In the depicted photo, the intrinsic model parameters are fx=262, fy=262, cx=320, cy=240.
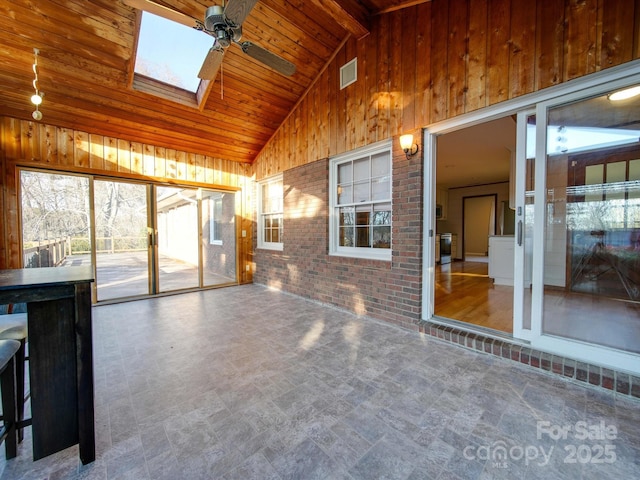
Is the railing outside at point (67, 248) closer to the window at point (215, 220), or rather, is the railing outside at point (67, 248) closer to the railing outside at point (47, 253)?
the railing outside at point (47, 253)

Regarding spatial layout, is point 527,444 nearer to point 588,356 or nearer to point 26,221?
point 588,356

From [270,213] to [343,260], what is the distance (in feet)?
7.94

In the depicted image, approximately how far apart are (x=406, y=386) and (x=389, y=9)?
4133 millimetres

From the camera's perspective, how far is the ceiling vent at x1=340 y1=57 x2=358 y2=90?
3.68 metres

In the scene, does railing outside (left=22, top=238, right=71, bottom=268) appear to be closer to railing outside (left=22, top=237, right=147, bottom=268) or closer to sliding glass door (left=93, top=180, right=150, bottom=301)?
railing outside (left=22, top=237, right=147, bottom=268)

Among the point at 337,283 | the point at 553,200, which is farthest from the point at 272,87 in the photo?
the point at 553,200

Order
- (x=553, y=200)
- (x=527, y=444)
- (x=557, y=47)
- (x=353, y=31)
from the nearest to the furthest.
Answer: (x=527, y=444) < (x=557, y=47) < (x=553, y=200) < (x=353, y=31)

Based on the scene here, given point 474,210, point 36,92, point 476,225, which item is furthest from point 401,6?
point 476,225

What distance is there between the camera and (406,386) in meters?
1.96

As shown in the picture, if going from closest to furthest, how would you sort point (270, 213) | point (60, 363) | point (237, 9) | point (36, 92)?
point (60, 363), point (237, 9), point (36, 92), point (270, 213)

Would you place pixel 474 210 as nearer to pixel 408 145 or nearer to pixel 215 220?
pixel 408 145

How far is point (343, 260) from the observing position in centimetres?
390

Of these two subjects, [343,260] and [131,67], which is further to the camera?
[343,260]

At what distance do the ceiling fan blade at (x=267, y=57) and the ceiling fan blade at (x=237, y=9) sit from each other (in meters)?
0.23
